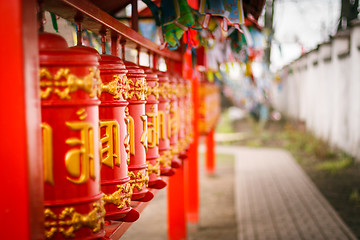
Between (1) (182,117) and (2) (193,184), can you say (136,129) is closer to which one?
(1) (182,117)

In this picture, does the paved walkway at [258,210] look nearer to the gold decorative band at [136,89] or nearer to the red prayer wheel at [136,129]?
the red prayer wheel at [136,129]

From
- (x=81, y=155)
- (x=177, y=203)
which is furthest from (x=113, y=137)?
(x=177, y=203)

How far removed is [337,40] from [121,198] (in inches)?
393

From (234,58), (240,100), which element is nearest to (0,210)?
(234,58)

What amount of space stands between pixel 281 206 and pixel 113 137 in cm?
563

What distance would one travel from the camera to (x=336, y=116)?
35.1 feet

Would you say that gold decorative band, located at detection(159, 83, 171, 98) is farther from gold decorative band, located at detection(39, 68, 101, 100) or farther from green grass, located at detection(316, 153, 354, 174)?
green grass, located at detection(316, 153, 354, 174)

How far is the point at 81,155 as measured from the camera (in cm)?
111

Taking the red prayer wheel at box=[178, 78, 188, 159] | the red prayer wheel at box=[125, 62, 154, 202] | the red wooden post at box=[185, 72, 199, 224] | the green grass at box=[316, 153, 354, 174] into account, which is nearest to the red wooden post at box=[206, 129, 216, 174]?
the green grass at box=[316, 153, 354, 174]

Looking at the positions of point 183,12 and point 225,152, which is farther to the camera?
point 225,152

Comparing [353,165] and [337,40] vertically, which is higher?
[337,40]

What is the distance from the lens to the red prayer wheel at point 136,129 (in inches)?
63.8

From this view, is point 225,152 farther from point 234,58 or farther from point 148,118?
point 148,118

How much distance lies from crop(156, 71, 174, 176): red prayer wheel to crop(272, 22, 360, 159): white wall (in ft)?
23.3
